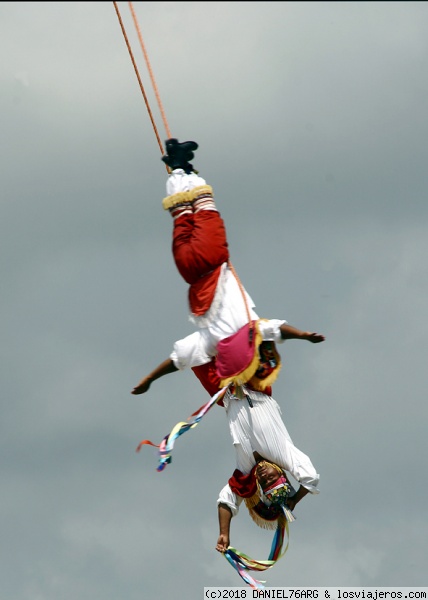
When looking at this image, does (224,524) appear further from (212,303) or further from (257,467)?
(212,303)

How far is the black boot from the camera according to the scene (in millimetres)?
27516

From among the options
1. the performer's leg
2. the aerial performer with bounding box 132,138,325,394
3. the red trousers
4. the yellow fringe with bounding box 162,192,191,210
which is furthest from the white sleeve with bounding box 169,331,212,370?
the yellow fringe with bounding box 162,192,191,210

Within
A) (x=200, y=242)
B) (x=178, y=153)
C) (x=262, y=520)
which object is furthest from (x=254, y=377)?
(x=178, y=153)

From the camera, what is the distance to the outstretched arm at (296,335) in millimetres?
26547

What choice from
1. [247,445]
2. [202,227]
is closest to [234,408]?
[247,445]

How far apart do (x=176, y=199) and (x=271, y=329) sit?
2.23m

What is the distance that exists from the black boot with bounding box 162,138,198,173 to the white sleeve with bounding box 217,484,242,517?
4.54 m

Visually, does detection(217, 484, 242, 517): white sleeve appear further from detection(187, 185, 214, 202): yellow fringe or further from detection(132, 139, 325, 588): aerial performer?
detection(187, 185, 214, 202): yellow fringe

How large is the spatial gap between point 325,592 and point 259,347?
4.08 meters

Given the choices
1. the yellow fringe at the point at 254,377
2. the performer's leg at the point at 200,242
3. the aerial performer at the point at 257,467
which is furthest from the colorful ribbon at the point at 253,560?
the performer's leg at the point at 200,242

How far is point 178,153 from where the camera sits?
Result: 2756 cm

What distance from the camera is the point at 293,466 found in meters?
27.6

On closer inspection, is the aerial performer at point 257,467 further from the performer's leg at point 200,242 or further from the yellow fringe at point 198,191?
the yellow fringe at point 198,191

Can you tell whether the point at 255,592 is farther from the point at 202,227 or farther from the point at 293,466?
the point at 202,227
